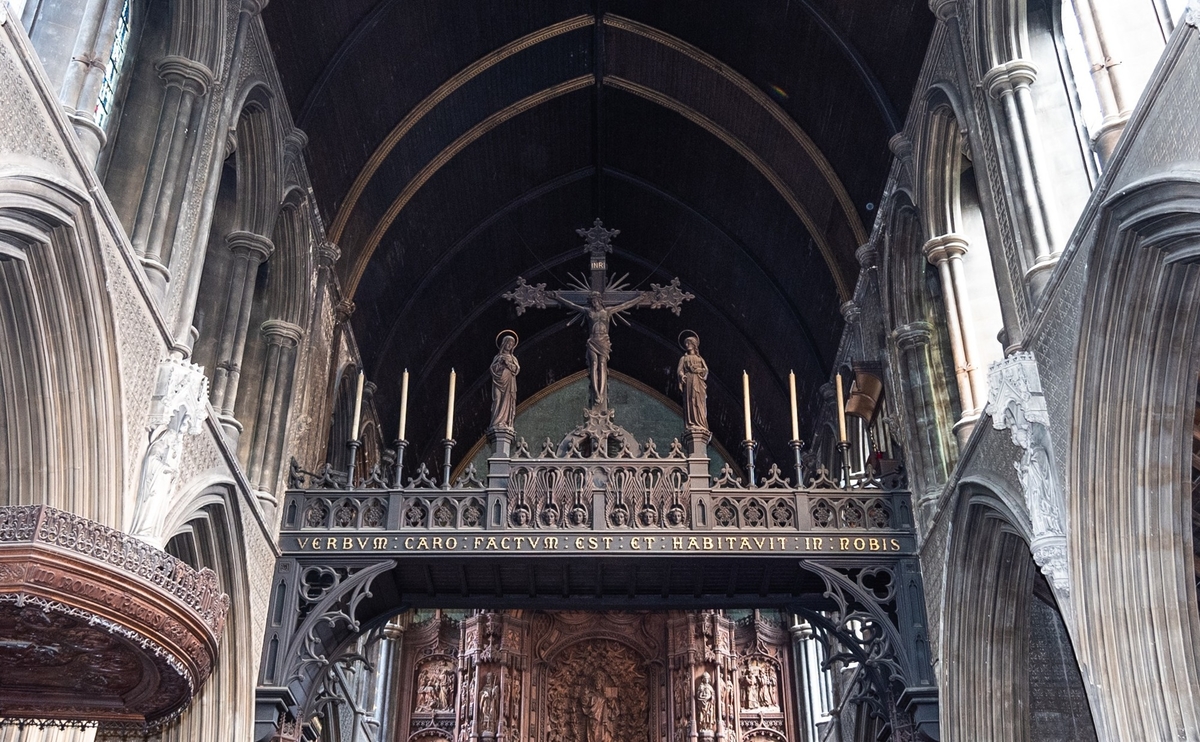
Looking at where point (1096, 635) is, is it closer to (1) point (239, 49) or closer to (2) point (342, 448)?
(1) point (239, 49)

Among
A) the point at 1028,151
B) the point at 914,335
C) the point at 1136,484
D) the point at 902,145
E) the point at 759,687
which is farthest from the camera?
the point at 759,687

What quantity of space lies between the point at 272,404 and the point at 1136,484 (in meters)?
9.66

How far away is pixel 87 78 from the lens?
9.78 meters

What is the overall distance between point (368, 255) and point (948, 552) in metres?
9.83

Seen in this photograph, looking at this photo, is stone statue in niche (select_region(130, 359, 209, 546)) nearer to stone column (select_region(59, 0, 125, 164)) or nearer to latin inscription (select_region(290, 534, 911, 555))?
stone column (select_region(59, 0, 125, 164))

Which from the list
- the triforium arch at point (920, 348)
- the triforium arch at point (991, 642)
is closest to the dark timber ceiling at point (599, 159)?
the triforium arch at point (920, 348)

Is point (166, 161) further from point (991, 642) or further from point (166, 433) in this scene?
point (991, 642)

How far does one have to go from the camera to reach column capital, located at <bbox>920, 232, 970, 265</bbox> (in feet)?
44.3

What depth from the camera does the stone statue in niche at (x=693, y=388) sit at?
14656 millimetres

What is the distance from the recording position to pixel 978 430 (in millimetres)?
11617

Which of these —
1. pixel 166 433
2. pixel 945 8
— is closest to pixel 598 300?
pixel 945 8

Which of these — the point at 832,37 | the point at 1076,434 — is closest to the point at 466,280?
the point at 832,37

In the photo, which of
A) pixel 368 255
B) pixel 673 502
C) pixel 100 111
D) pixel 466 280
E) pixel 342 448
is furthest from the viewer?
pixel 466 280

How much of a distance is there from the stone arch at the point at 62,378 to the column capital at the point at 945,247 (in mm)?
8720
